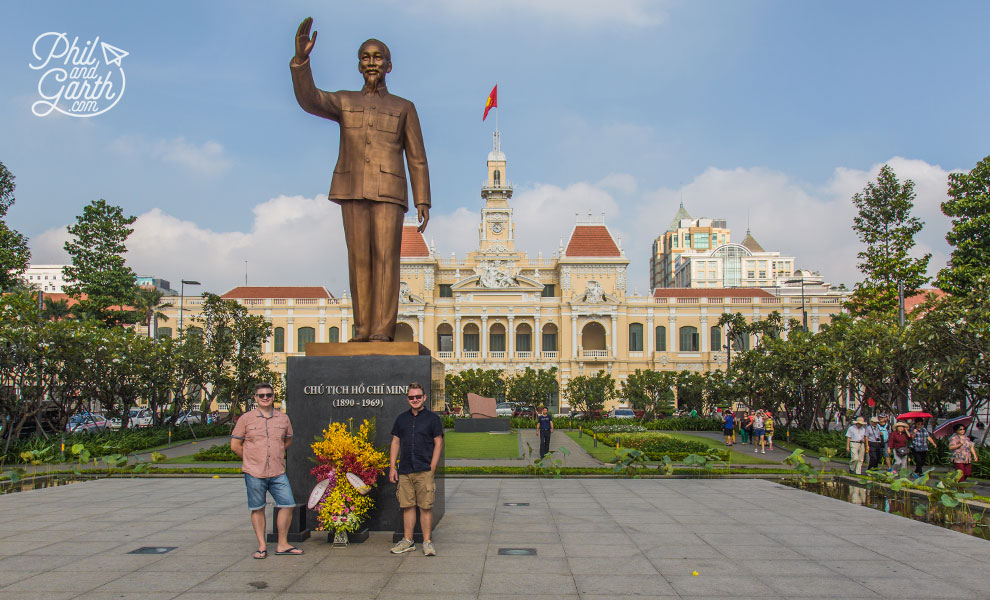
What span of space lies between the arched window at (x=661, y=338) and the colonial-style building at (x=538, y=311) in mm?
77

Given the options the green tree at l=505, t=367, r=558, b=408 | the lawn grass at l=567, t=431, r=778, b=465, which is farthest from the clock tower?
the lawn grass at l=567, t=431, r=778, b=465

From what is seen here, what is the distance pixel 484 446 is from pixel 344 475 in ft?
52.6

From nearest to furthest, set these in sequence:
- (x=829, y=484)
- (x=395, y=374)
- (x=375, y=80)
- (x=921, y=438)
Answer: (x=395, y=374)
(x=375, y=80)
(x=829, y=484)
(x=921, y=438)

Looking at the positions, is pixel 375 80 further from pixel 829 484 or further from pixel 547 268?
pixel 547 268

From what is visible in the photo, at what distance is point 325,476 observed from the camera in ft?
24.0

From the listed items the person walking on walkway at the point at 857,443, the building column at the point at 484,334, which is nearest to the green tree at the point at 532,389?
the building column at the point at 484,334

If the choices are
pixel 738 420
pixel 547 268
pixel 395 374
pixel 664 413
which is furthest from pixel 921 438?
pixel 547 268

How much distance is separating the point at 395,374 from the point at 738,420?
2659 cm

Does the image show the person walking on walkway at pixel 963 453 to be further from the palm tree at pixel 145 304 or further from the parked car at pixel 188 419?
the palm tree at pixel 145 304

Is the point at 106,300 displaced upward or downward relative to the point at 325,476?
upward

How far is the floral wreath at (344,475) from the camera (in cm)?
721

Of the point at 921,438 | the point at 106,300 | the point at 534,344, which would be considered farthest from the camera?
the point at 534,344

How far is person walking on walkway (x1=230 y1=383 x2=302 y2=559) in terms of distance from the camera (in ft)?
22.6

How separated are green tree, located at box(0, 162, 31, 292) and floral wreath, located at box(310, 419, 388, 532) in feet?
88.7
